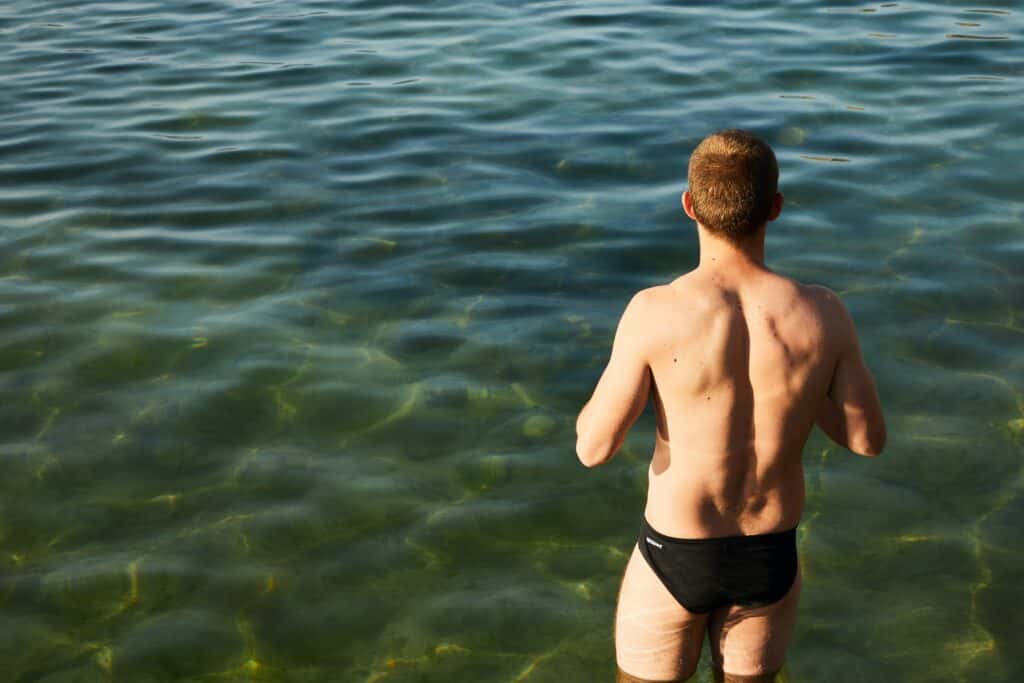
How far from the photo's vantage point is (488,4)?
15.8 metres

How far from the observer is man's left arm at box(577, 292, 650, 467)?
3.57 meters

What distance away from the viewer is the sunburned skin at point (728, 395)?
11.5 feet

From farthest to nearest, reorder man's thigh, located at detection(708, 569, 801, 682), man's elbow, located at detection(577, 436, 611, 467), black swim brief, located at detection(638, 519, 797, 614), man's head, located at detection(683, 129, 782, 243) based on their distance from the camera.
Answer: man's thigh, located at detection(708, 569, 801, 682) < black swim brief, located at detection(638, 519, 797, 614) < man's elbow, located at detection(577, 436, 611, 467) < man's head, located at detection(683, 129, 782, 243)

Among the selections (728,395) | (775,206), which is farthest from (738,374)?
(775,206)

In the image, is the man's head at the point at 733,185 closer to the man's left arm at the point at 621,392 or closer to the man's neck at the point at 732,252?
the man's neck at the point at 732,252

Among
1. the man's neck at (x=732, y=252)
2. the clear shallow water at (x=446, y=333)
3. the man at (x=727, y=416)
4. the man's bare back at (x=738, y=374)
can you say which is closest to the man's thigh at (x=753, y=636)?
the man at (x=727, y=416)

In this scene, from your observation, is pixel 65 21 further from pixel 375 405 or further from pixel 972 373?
pixel 972 373

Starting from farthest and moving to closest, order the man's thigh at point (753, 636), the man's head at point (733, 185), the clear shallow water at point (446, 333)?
the clear shallow water at point (446, 333)
the man's thigh at point (753, 636)
the man's head at point (733, 185)

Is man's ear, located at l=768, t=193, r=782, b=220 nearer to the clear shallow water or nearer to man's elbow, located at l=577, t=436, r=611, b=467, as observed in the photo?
man's elbow, located at l=577, t=436, r=611, b=467

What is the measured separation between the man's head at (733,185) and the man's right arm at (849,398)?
332 millimetres

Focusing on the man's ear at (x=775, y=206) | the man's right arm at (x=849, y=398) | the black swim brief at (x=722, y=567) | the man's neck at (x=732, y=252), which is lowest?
the black swim brief at (x=722, y=567)

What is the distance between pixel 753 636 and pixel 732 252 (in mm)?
1313

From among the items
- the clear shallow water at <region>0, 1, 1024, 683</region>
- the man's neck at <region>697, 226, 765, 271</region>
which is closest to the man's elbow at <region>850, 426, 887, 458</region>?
the man's neck at <region>697, 226, 765, 271</region>

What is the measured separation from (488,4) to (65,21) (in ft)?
19.0
